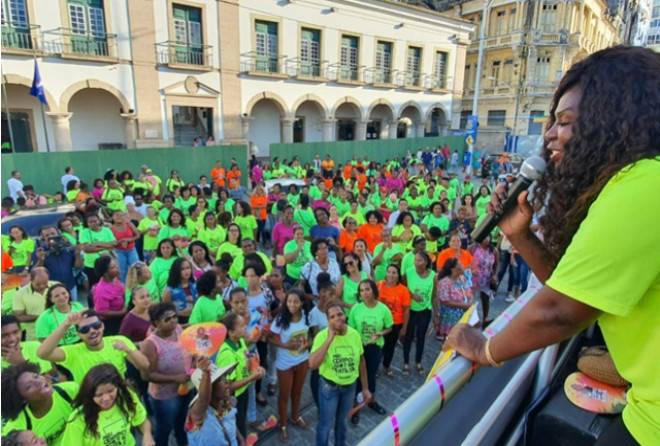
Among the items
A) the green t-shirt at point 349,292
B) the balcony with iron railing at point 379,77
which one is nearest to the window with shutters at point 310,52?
the balcony with iron railing at point 379,77

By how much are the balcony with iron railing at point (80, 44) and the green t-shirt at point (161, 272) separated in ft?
53.5

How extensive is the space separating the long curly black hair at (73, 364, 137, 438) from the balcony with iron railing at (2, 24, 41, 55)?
60.3 ft

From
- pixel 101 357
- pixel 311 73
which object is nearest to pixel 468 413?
pixel 101 357

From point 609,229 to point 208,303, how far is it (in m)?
4.44

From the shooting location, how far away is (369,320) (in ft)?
15.9

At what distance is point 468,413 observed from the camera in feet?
5.09

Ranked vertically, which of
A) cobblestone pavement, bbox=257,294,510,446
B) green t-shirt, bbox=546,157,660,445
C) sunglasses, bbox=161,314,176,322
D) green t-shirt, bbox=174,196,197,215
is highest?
green t-shirt, bbox=546,157,660,445

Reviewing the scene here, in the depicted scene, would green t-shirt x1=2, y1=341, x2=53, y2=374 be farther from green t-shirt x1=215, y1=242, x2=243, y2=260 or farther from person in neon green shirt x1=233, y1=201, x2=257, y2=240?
person in neon green shirt x1=233, y1=201, x2=257, y2=240

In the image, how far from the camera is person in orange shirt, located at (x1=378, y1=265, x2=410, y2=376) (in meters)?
5.38

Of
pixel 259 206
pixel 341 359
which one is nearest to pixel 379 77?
pixel 259 206

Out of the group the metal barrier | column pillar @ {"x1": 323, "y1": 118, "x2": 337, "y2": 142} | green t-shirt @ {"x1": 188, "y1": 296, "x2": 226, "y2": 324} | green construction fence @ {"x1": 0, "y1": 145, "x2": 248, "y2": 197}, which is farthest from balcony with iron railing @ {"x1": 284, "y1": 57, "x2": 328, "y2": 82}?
the metal barrier

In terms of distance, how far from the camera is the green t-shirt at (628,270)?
A: 869 millimetres

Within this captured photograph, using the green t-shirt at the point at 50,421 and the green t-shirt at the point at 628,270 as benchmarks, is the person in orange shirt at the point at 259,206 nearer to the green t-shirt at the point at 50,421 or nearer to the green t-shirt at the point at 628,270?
the green t-shirt at the point at 50,421

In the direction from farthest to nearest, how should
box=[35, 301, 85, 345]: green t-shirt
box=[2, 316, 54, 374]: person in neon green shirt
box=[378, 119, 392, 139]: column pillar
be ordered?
box=[378, 119, 392, 139]: column pillar, box=[35, 301, 85, 345]: green t-shirt, box=[2, 316, 54, 374]: person in neon green shirt
